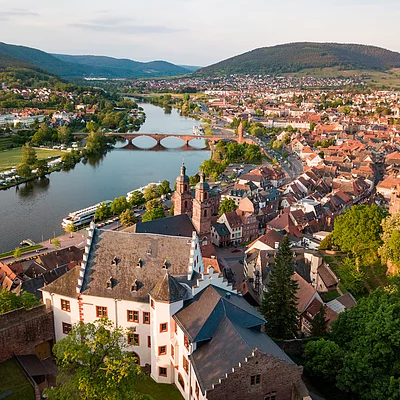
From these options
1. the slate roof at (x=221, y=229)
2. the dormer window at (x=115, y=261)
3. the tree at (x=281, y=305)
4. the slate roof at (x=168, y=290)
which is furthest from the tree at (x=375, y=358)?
the slate roof at (x=221, y=229)

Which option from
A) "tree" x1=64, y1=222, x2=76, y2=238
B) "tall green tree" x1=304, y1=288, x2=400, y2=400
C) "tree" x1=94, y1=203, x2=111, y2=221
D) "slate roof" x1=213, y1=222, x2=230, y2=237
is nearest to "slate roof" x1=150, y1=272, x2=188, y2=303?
"tall green tree" x1=304, y1=288, x2=400, y2=400

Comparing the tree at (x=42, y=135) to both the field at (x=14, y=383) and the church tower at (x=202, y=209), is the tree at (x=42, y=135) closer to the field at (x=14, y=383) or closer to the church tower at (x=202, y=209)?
the church tower at (x=202, y=209)

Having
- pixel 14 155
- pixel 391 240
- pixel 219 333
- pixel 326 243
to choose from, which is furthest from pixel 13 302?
pixel 14 155

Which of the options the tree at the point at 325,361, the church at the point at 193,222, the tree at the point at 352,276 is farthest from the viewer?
the church at the point at 193,222

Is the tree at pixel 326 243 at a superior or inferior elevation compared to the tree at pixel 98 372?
inferior

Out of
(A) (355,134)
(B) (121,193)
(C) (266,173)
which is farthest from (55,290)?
(A) (355,134)
